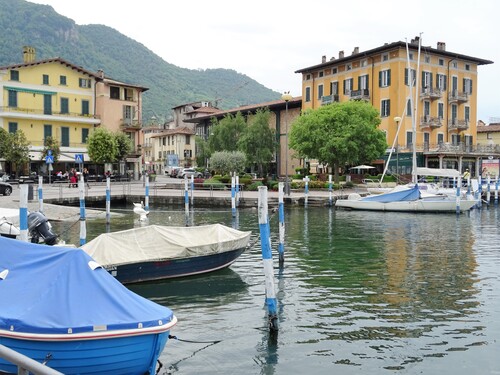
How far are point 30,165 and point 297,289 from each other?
6039 centimetres

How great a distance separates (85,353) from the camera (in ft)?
26.4

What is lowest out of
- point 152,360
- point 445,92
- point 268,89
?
point 152,360

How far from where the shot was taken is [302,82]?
275ft

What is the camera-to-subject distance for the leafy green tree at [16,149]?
6062cm

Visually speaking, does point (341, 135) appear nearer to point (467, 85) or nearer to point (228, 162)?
point (228, 162)

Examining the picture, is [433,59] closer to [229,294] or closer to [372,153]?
[372,153]

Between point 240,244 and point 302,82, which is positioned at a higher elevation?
point 302,82

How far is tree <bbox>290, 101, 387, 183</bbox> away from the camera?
6050cm

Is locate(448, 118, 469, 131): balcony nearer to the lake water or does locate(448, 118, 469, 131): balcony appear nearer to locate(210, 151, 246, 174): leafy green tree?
locate(210, 151, 246, 174): leafy green tree

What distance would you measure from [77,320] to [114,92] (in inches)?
2902

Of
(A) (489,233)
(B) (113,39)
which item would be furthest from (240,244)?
(B) (113,39)

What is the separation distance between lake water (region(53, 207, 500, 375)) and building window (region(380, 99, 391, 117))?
45753 millimetres

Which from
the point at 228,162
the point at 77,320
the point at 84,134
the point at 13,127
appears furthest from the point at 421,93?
the point at 77,320

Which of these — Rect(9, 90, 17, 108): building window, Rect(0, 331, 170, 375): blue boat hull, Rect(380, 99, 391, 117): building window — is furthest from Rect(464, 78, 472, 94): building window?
Rect(0, 331, 170, 375): blue boat hull
